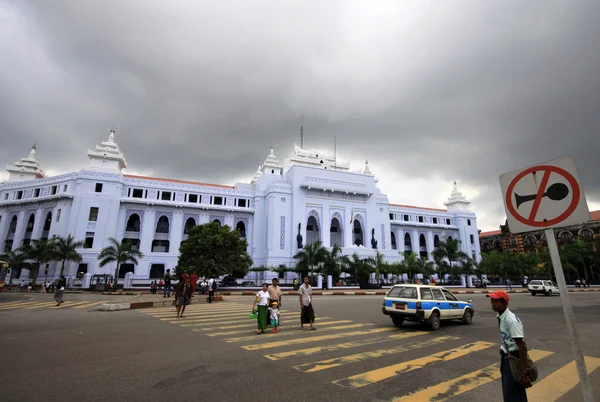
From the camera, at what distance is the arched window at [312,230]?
167 feet

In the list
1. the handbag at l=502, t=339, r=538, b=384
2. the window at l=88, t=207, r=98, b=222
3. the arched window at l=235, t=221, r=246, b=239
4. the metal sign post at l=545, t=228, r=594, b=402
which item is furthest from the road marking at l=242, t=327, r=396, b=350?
the arched window at l=235, t=221, r=246, b=239

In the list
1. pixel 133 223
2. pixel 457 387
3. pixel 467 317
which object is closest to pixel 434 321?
pixel 467 317

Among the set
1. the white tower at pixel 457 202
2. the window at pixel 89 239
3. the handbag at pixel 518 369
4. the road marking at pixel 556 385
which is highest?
the white tower at pixel 457 202

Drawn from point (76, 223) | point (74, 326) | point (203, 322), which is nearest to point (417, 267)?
point (203, 322)

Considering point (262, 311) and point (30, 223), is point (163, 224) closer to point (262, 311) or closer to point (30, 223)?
point (30, 223)

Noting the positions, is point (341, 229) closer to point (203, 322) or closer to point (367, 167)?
point (367, 167)

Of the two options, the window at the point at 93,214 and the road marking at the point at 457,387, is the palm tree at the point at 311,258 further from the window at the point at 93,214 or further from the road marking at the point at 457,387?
the road marking at the point at 457,387

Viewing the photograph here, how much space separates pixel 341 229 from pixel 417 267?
12425 millimetres

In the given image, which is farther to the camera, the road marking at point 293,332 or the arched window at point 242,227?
the arched window at point 242,227

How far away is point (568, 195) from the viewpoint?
3.00 metres

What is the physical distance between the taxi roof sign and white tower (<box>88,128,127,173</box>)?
4804cm

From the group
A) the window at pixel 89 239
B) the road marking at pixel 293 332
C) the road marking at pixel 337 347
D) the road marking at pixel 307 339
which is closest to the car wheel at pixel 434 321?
the road marking at pixel 337 347

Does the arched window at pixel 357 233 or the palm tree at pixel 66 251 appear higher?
the arched window at pixel 357 233

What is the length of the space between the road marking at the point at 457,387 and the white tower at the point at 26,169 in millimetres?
59459
